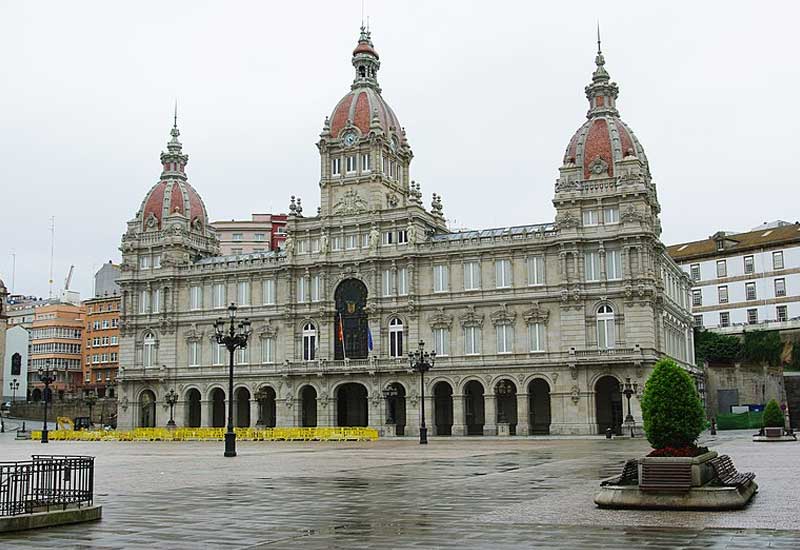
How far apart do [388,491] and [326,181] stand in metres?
65.8

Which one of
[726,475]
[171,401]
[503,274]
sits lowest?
[726,475]

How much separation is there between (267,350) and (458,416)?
20.4 metres

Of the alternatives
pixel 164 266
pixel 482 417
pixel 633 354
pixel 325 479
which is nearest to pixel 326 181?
pixel 164 266

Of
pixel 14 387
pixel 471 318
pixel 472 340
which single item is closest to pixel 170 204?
pixel 471 318

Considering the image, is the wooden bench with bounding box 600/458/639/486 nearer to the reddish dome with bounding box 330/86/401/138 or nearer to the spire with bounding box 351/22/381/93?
the reddish dome with bounding box 330/86/401/138

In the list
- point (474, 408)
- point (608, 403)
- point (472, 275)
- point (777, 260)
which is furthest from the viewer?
point (777, 260)

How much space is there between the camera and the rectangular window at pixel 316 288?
86.7m

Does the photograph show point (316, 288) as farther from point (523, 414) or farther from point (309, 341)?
point (523, 414)

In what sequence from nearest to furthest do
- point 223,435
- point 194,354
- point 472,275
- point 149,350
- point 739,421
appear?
point 223,435
point 739,421
point 472,275
point 194,354
point 149,350

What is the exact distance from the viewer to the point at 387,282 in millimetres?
83688

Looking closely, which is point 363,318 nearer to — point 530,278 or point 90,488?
point 530,278

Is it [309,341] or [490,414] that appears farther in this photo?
[309,341]

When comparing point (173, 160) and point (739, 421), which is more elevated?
point (173, 160)

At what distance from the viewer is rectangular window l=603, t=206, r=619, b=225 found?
249ft
